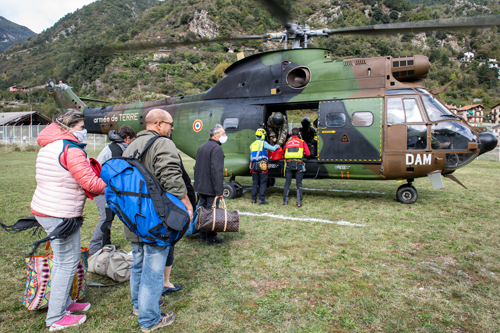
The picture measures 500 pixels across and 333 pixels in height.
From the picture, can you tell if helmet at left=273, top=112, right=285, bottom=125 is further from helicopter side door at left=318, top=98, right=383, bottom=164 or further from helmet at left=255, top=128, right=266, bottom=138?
helicopter side door at left=318, top=98, right=383, bottom=164

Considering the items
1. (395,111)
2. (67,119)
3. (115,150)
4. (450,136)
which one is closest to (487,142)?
(450,136)

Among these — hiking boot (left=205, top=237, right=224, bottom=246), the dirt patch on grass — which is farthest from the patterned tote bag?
hiking boot (left=205, top=237, right=224, bottom=246)

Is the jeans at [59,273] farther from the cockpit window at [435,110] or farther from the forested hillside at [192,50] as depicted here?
the forested hillside at [192,50]

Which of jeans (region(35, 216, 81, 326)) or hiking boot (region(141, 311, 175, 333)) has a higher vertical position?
jeans (region(35, 216, 81, 326))

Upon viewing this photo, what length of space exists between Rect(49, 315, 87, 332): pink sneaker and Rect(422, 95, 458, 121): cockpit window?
24.6 feet

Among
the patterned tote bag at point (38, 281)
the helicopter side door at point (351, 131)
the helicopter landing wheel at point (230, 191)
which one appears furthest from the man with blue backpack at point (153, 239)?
the helicopter side door at point (351, 131)

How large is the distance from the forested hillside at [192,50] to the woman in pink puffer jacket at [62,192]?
5415 cm

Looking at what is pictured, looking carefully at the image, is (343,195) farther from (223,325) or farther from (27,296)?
(27,296)

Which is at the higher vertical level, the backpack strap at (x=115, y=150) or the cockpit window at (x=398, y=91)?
the cockpit window at (x=398, y=91)

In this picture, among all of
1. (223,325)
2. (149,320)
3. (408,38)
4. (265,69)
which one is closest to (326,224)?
(223,325)

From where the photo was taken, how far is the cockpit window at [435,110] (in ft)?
22.3

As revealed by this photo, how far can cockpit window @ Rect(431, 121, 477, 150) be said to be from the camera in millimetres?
6746

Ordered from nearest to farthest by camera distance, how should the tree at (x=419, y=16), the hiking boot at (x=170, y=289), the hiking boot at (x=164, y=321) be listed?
1. the hiking boot at (x=164, y=321)
2. the hiking boot at (x=170, y=289)
3. the tree at (x=419, y=16)

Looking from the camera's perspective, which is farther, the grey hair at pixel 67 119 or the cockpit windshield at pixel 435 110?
the cockpit windshield at pixel 435 110
